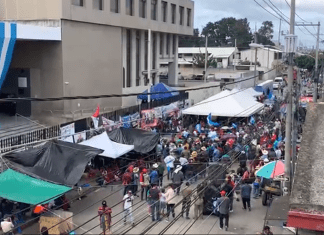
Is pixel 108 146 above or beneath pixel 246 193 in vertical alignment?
above

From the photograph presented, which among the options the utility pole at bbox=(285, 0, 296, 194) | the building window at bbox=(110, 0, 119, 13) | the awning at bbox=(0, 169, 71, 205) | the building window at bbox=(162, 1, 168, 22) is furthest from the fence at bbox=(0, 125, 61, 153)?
the building window at bbox=(162, 1, 168, 22)

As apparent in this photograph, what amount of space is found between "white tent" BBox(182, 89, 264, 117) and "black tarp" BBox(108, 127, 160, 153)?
7.86 m

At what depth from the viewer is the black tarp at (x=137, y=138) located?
1753cm

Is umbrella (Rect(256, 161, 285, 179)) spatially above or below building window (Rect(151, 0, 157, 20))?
below

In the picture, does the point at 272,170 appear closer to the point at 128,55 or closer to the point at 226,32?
the point at 128,55

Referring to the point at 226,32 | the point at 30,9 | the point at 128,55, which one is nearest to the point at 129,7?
the point at 128,55

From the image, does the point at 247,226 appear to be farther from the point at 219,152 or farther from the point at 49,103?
the point at 49,103

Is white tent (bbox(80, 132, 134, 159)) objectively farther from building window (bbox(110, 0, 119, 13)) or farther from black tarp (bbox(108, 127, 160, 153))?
building window (bbox(110, 0, 119, 13))

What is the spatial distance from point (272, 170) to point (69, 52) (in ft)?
51.3

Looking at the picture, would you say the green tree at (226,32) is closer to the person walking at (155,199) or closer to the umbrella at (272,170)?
the umbrella at (272,170)

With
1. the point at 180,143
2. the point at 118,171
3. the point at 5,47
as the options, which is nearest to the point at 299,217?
the point at 118,171

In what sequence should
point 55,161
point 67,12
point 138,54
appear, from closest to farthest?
point 55,161 → point 67,12 → point 138,54

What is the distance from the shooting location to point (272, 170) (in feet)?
42.0

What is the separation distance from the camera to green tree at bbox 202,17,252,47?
106500 millimetres
